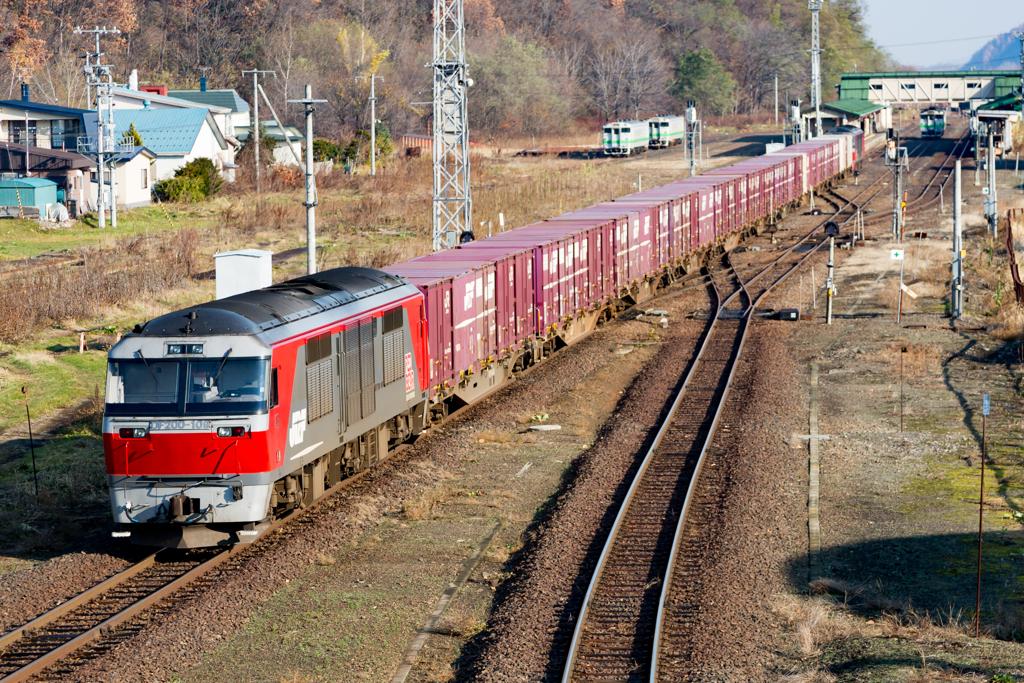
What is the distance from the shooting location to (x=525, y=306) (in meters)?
26.4

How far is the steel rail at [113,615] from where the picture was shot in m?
12.1

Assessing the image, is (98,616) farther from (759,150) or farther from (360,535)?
(759,150)

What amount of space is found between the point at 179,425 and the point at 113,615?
8.14 feet

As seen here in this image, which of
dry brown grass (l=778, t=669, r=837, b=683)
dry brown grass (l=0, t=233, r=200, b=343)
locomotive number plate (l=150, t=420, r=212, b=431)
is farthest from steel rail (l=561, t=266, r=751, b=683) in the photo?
dry brown grass (l=0, t=233, r=200, b=343)

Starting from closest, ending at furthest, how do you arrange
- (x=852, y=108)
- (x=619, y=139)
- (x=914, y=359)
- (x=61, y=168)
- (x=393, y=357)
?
(x=393, y=357) → (x=914, y=359) → (x=61, y=168) → (x=619, y=139) → (x=852, y=108)

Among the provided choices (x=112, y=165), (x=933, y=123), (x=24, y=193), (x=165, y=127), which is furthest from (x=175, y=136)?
(x=933, y=123)

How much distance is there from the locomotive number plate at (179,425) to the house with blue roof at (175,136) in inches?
2214

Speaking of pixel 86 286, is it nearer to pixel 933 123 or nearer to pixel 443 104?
pixel 443 104

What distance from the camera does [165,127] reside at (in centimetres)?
7219

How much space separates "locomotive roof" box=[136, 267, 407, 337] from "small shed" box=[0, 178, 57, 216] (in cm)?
4399

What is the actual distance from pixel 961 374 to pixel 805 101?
15243cm

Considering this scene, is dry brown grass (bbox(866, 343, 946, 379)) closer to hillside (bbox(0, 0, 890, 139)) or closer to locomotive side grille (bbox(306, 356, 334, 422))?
locomotive side grille (bbox(306, 356, 334, 422))

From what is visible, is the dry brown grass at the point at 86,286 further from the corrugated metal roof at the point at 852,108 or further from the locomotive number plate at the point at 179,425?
the corrugated metal roof at the point at 852,108

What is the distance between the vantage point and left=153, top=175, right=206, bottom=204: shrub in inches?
2598
